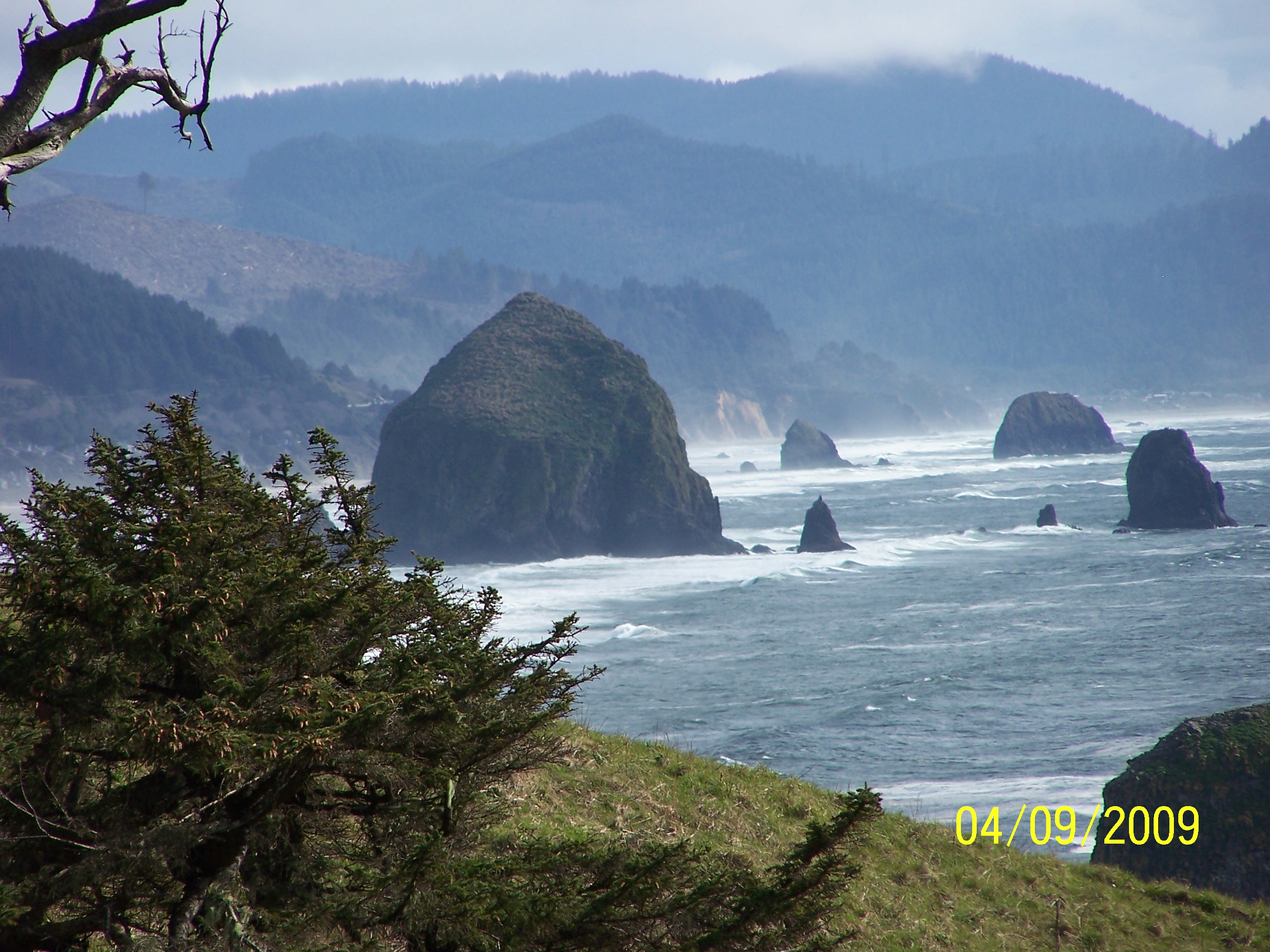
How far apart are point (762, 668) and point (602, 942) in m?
33.2

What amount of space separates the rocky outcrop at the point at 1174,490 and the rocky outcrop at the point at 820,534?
75.0ft

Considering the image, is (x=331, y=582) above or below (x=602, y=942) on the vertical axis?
above

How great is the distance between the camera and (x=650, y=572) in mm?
61375

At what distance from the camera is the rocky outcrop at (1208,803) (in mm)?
15630

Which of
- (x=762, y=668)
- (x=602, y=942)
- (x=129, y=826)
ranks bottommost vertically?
(x=762, y=668)

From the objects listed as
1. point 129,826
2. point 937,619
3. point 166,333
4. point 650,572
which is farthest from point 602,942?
point 166,333

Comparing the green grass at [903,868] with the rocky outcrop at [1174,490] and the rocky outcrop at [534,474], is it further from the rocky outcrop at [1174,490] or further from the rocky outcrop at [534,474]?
the rocky outcrop at [1174,490]

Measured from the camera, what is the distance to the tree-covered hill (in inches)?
4815

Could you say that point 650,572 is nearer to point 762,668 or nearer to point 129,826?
point 762,668

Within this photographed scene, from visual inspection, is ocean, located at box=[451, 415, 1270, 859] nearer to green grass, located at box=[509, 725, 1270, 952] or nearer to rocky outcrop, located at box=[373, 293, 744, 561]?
rocky outcrop, located at box=[373, 293, 744, 561]

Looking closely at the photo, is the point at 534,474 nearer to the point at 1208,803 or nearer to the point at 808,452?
the point at 1208,803

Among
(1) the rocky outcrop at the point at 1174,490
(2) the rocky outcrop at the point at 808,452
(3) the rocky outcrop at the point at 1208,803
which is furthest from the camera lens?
(2) the rocky outcrop at the point at 808,452
